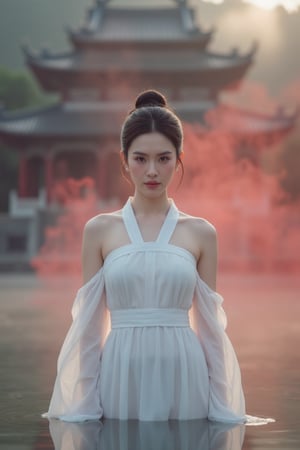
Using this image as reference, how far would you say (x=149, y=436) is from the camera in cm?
408

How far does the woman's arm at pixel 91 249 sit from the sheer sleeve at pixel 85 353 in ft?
0.11

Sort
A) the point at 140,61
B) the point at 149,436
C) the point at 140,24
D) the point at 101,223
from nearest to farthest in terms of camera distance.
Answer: the point at 149,436 < the point at 101,223 < the point at 140,61 < the point at 140,24

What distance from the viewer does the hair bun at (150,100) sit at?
4320 millimetres

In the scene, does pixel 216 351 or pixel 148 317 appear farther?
pixel 216 351

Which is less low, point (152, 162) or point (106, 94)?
point (106, 94)

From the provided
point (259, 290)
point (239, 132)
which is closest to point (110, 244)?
point (259, 290)

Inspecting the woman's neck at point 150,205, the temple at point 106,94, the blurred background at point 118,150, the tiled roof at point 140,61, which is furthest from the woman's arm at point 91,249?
the tiled roof at point 140,61

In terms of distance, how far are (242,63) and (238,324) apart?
27215 millimetres

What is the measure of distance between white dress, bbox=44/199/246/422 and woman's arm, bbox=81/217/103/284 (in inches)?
1.5

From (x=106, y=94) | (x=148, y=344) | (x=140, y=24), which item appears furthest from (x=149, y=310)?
(x=140, y=24)

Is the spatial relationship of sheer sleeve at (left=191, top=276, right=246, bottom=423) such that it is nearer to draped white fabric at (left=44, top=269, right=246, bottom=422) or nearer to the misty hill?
draped white fabric at (left=44, top=269, right=246, bottom=422)

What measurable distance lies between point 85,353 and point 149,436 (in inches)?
17.4

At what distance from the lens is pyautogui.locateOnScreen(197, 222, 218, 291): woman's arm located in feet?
14.2

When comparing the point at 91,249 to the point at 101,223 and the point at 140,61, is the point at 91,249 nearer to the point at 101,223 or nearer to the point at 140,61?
the point at 101,223
